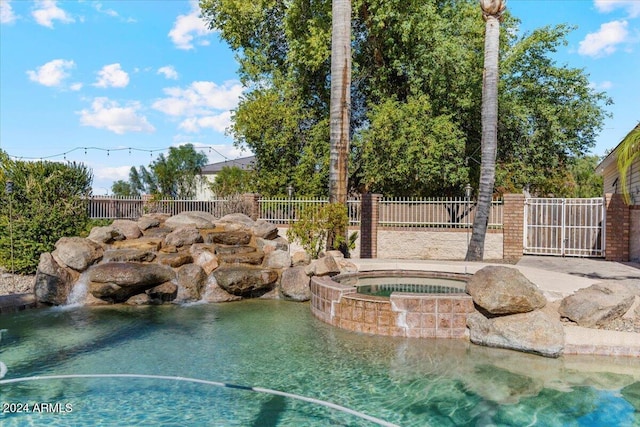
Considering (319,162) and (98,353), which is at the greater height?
(319,162)

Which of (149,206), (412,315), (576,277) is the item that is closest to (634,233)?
(576,277)

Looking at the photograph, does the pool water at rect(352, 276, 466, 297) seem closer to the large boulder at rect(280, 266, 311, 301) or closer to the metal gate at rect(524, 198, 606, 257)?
the large boulder at rect(280, 266, 311, 301)

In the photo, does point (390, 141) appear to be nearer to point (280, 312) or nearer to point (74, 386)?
point (280, 312)

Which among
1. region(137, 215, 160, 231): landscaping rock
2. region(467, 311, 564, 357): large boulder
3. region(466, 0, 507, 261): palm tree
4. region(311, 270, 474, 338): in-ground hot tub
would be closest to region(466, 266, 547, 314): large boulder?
region(467, 311, 564, 357): large boulder

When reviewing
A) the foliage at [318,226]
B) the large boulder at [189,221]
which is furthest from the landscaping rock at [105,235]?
the foliage at [318,226]

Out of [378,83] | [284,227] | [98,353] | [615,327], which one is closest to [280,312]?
[98,353]

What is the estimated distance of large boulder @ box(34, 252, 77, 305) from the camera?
10.2m

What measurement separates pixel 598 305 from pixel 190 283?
8.27 metres

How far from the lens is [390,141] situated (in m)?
17.8

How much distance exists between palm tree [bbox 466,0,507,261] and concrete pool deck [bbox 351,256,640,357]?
1.55 meters

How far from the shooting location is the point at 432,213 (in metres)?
16.4

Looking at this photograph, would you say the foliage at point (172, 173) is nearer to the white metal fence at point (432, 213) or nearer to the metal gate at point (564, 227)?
the white metal fence at point (432, 213)

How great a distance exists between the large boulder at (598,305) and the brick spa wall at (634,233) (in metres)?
6.77

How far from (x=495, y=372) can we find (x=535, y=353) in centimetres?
116
